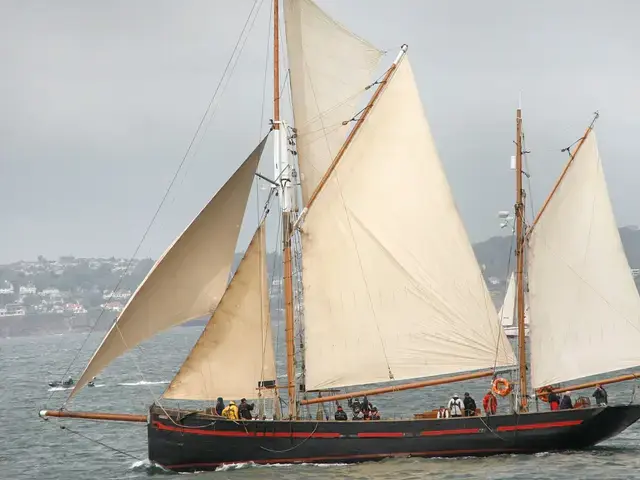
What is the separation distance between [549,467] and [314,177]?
14.8 meters

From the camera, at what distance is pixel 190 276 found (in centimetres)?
4462

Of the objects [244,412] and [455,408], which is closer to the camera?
[244,412]

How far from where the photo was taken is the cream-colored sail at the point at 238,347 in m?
45.3

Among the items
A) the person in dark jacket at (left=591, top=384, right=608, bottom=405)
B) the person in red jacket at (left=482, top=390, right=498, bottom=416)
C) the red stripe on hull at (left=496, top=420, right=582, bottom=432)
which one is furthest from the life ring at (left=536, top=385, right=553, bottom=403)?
the person in red jacket at (left=482, top=390, right=498, bottom=416)

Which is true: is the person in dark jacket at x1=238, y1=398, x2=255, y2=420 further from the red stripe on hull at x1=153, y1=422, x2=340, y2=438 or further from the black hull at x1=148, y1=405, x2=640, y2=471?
the red stripe on hull at x1=153, y1=422, x2=340, y2=438

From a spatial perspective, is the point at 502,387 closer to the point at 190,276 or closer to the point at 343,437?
the point at 343,437

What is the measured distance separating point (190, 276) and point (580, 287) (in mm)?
15647

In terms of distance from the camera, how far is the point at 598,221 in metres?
48.0

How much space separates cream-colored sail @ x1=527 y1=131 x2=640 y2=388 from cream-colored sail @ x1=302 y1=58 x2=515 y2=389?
8.06 ft

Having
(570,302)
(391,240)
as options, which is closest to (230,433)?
(391,240)

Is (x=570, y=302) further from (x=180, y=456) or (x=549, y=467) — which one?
(x=180, y=456)

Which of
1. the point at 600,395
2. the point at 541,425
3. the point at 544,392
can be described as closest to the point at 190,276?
the point at 541,425

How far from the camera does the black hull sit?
45.0 metres

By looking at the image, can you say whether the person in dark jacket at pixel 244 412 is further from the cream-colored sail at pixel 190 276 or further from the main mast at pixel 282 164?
the main mast at pixel 282 164
